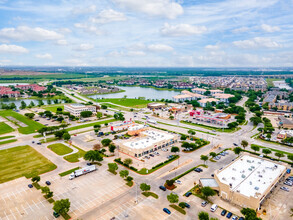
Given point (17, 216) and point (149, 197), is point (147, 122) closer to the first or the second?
point (149, 197)

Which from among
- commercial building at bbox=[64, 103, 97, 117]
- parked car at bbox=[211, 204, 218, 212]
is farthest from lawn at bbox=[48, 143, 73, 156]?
parked car at bbox=[211, 204, 218, 212]

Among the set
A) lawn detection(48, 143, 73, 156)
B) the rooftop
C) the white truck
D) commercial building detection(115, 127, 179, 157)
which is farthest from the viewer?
lawn detection(48, 143, 73, 156)

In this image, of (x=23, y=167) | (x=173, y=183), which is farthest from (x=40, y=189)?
(x=173, y=183)

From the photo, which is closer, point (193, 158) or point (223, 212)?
point (223, 212)

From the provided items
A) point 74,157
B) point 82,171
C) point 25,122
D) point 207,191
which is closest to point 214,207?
point 207,191

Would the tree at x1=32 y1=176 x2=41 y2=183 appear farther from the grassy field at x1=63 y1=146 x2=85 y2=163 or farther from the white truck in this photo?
the grassy field at x1=63 y1=146 x2=85 y2=163

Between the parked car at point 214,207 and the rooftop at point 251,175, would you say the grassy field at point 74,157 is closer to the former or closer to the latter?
the parked car at point 214,207

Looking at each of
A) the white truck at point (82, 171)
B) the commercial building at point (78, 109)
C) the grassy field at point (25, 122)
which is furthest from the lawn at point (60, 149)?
the commercial building at point (78, 109)
